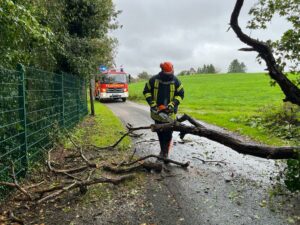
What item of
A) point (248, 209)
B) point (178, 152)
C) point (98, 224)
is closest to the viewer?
point (98, 224)

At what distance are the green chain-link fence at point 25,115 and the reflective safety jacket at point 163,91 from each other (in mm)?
2439

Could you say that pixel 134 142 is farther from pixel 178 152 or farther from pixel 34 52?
pixel 34 52

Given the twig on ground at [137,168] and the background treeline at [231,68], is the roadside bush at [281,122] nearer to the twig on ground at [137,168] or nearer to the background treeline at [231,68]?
the twig on ground at [137,168]

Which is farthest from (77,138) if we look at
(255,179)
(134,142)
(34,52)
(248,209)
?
(248,209)

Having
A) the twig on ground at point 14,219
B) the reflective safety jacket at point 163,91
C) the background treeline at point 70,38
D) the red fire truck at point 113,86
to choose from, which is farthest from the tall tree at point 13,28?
the red fire truck at point 113,86

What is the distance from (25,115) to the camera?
611 centimetres

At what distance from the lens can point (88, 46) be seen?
43.9 ft

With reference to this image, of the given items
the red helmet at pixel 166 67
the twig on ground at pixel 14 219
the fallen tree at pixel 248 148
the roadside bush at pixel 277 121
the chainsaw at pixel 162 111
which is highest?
the red helmet at pixel 166 67

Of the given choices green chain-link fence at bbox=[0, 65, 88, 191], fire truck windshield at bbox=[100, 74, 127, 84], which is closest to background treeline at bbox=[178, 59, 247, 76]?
fire truck windshield at bbox=[100, 74, 127, 84]

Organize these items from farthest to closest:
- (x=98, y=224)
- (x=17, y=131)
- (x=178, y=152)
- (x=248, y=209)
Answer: (x=178, y=152)
(x=17, y=131)
(x=248, y=209)
(x=98, y=224)

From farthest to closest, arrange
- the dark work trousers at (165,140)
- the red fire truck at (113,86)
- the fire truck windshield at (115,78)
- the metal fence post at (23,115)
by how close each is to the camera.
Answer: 1. the fire truck windshield at (115,78)
2. the red fire truck at (113,86)
3. the dark work trousers at (165,140)
4. the metal fence post at (23,115)

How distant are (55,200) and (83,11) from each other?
33.9 ft

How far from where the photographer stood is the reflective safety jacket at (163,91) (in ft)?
22.2

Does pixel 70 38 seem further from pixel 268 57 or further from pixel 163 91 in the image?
pixel 268 57
